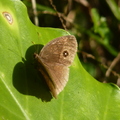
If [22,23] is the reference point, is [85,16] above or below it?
below

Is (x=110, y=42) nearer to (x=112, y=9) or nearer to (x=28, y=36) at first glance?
(x=112, y=9)

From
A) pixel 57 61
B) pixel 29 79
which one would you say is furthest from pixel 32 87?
pixel 57 61

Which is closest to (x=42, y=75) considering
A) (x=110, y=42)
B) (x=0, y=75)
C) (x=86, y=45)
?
(x=0, y=75)

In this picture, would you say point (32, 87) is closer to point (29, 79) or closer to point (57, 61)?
point (29, 79)
